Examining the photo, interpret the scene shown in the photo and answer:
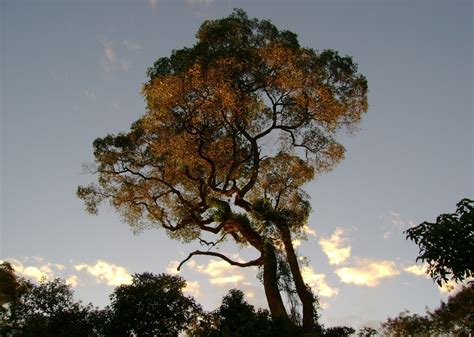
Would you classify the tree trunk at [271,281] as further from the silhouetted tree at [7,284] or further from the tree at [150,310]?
the silhouetted tree at [7,284]

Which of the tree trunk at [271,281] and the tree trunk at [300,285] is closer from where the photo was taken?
the tree trunk at [300,285]

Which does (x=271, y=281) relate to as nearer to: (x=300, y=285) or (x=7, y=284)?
(x=300, y=285)

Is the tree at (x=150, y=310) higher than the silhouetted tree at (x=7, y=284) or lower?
lower

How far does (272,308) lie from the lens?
77.5ft

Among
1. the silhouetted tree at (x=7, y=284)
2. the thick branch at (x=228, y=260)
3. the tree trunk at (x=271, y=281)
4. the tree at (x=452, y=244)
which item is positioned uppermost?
the silhouetted tree at (x=7, y=284)

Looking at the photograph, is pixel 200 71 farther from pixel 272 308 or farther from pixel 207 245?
pixel 272 308

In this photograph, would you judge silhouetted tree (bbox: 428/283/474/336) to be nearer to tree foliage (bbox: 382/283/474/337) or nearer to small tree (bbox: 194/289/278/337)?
tree foliage (bbox: 382/283/474/337)

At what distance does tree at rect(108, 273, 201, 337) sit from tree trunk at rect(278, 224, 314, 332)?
18.4 feet

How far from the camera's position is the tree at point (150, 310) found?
21.0 m

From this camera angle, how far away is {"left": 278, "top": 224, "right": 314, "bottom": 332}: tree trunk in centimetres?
2319

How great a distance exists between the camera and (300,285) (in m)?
24.1

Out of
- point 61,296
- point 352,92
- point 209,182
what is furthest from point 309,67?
point 61,296

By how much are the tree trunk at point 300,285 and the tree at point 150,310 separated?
5.61m

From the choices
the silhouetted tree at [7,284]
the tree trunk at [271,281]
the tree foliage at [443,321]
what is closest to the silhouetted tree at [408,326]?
the tree foliage at [443,321]
